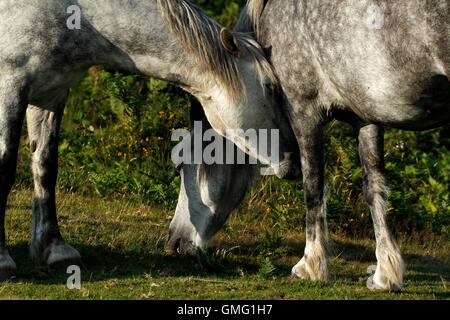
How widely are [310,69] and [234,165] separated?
48.2 inches

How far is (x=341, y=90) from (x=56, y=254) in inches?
101

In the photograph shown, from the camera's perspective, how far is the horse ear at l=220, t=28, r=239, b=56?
4578 mm

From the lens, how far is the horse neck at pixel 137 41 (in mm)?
4527

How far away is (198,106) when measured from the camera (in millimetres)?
5254

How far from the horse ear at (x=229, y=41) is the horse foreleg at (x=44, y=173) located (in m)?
1.49

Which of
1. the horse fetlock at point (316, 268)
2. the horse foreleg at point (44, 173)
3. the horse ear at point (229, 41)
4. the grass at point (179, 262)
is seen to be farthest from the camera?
the horse foreleg at point (44, 173)

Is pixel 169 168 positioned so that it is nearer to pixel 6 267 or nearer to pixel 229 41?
pixel 229 41

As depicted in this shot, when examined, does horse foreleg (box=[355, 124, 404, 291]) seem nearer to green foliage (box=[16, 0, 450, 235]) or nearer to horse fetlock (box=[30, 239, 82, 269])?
green foliage (box=[16, 0, 450, 235])

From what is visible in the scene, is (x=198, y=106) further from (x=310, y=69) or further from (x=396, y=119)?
(x=396, y=119)

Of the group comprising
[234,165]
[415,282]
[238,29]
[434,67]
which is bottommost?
[415,282]

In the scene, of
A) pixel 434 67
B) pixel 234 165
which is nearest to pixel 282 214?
pixel 234 165

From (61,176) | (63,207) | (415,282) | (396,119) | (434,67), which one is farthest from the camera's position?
(61,176)

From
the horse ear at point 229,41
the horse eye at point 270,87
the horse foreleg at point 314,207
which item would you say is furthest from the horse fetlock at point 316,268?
the horse ear at point 229,41

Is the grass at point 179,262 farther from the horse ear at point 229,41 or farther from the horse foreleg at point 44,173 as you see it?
the horse ear at point 229,41
